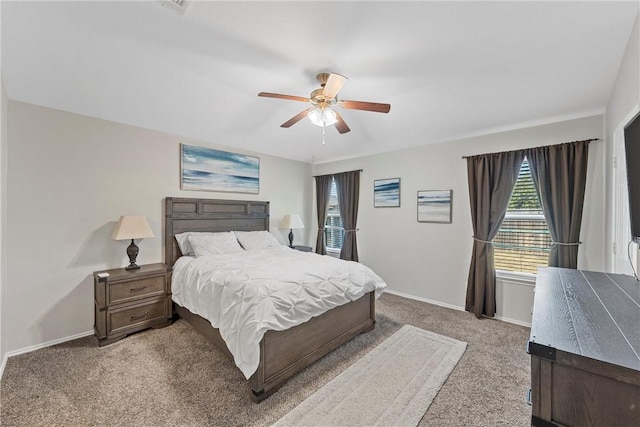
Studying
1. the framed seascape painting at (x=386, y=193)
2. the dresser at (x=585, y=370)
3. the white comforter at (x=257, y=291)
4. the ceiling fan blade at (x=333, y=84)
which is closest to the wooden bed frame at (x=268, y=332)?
the white comforter at (x=257, y=291)

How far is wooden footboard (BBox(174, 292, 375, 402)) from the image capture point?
1.98 m

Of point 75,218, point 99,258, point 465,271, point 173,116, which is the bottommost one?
point 465,271

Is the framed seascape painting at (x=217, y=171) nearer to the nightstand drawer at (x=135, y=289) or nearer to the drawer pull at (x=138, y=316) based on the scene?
the nightstand drawer at (x=135, y=289)

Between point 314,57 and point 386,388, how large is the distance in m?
2.80

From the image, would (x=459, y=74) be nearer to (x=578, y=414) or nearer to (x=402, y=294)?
(x=578, y=414)

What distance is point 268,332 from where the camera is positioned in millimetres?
2004

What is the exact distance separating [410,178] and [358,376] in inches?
119

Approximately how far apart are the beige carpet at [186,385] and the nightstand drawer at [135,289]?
43 centimetres

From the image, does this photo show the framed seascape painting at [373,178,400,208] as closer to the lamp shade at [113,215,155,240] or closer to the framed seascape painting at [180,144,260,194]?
the framed seascape painting at [180,144,260,194]

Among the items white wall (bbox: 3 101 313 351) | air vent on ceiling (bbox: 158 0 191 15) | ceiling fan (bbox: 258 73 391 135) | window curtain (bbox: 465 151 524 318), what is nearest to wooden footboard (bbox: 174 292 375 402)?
white wall (bbox: 3 101 313 351)

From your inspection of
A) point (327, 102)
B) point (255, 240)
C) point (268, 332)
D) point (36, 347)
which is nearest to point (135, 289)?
point (36, 347)

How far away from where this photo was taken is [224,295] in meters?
2.29

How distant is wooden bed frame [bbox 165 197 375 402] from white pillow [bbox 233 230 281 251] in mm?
263

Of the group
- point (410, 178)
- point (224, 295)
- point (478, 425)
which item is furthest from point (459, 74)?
point (224, 295)
